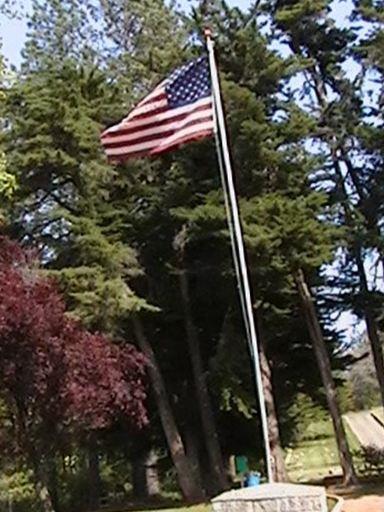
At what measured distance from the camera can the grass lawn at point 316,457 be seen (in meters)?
27.0

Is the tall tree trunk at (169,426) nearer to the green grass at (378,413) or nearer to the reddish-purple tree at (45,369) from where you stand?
the reddish-purple tree at (45,369)

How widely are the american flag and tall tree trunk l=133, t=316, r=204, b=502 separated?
9.75m

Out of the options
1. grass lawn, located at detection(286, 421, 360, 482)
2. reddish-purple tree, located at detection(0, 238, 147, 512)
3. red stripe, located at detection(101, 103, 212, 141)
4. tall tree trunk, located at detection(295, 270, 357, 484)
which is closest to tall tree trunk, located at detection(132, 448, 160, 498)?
grass lawn, located at detection(286, 421, 360, 482)

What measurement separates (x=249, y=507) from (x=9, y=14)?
10.6 metres

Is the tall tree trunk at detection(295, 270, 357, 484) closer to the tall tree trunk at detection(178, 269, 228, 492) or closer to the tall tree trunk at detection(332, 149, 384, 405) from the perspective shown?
the tall tree trunk at detection(332, 149, 384, 405)

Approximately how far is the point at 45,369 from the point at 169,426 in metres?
6.14

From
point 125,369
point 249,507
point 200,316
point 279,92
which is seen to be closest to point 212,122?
point 249,507

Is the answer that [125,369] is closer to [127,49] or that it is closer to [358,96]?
[358,96]

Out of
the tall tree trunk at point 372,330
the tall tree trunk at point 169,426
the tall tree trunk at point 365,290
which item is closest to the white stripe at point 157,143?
the tall tree trunk at point 169,426

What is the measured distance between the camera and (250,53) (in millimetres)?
21281

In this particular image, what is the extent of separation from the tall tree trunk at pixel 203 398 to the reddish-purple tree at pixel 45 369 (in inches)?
120

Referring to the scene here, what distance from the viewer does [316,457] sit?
105 ft

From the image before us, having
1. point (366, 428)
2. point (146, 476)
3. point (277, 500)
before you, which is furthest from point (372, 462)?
point (277, 500)

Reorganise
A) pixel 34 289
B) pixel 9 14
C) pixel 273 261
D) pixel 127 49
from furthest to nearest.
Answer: pixel 127 49
pixel 273 261
pixel 34 289
pixel 9 14
